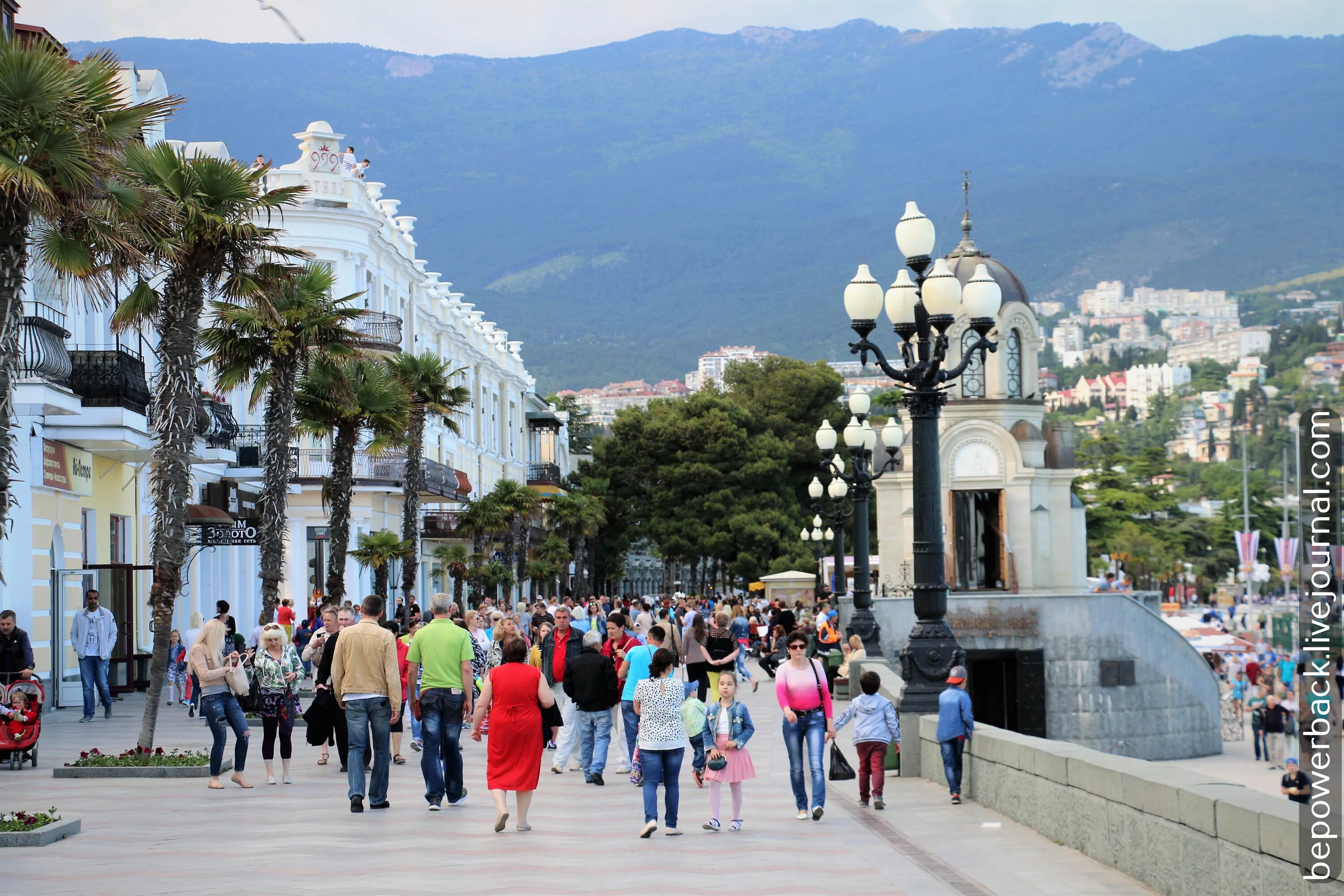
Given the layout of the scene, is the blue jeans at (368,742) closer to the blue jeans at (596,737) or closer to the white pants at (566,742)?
the blue jeans at (596,737)

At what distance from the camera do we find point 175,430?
1739cm

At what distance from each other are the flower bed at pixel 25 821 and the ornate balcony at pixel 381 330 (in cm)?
3009

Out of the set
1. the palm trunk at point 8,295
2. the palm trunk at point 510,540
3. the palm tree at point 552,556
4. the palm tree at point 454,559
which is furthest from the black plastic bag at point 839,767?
the palm tree at point 552,556

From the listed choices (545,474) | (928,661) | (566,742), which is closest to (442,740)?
(566,742)

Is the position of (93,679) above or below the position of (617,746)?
above

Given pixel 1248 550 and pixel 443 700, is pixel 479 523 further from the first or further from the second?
pixel 443 700

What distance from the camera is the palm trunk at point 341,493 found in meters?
25.1

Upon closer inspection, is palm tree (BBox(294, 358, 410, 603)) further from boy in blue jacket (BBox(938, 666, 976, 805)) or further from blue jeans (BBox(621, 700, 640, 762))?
boy in blue jacket (BBox(938, 666, 976, 805))

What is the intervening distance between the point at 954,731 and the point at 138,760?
836 cm

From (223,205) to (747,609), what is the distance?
29.6 metres

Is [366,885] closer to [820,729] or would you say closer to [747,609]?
[820,729]

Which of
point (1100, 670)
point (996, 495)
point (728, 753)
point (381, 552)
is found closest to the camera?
point (728, 753)

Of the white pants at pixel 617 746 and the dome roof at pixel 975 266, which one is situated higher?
the dome roof at pixel 975 266

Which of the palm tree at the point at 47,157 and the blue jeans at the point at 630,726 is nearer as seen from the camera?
the palm tree at the point at 47,157
